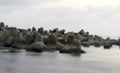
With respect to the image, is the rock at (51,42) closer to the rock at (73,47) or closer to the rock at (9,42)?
the rock at (73,47)

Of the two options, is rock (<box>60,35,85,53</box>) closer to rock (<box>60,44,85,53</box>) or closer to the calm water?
rock (<box>60,44,85,53</box>)

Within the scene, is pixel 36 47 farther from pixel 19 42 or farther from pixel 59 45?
pixel 19 42

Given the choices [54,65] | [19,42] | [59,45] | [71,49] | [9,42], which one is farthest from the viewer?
[9,42]

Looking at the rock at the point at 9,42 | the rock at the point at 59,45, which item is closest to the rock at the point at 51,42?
the rock at the point at 59,45

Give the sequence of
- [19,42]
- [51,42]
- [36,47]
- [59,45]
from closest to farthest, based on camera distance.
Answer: [36,47] < [51,42] < [59,45] < [19,42]

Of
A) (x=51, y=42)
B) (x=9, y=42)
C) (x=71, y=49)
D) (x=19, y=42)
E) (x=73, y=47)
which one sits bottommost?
(x=71, y=49)

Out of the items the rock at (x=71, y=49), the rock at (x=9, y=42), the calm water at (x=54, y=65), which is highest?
the rock at (x=9, y=42)

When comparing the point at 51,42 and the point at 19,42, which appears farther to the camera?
the point at 19,42

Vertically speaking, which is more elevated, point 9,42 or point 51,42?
point 51,42

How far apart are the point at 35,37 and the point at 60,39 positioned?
13.4 m

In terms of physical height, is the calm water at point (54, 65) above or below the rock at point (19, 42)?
below

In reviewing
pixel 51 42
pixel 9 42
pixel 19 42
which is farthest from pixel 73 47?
pixel 9 42

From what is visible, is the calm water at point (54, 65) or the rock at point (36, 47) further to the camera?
the rock at point (36, 47)

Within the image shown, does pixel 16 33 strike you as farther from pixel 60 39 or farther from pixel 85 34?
pixel 85 34
